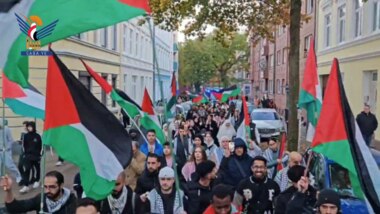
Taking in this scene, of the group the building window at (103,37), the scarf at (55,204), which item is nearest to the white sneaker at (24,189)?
the scarf at (55,204)

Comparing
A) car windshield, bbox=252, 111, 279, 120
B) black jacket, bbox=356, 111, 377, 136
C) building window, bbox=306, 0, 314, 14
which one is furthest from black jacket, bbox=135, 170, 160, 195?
building window, bbox=306, 0, 314, 14

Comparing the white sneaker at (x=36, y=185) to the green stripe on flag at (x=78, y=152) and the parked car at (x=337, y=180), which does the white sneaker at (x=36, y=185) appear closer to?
the parked car at (x=337, y=180)

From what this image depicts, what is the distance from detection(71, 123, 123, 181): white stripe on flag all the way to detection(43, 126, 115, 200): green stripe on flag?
0.10ft

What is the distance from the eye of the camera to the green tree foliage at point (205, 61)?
70312mm

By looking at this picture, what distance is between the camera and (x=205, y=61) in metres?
71.1

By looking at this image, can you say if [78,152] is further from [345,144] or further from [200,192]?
[345,144]

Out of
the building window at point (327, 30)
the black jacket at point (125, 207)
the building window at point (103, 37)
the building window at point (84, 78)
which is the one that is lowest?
the black jacket at point (125, 207)

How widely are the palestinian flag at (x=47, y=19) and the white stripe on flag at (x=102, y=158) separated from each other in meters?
0.99

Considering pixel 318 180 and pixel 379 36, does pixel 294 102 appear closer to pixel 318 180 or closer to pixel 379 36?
pixel 318 180

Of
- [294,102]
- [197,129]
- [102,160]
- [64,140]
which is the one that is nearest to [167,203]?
[102,160]

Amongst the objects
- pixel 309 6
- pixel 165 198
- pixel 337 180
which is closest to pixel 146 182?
pixel 165 198

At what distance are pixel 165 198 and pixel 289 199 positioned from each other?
4.28ft

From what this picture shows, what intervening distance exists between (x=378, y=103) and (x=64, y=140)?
16.3 m

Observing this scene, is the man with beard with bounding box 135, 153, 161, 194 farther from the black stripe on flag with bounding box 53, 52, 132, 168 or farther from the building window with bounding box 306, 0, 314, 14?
the building window with bounding box 306, 0, 314, 14
